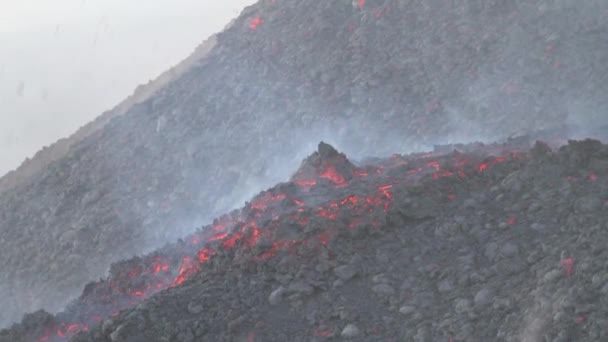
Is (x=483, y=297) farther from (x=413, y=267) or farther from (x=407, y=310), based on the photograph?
(x=413, y=267)

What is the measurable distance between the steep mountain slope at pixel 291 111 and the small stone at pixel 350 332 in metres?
15.3

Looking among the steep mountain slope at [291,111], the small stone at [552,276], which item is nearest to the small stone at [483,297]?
the small stone at [552,276]

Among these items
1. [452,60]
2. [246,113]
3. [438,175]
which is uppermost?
[246,113]

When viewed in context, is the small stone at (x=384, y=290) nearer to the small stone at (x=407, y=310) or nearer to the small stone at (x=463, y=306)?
the small stone at (x=407, y=310)

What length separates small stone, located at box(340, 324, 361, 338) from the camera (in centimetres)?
1432

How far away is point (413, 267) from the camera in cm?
1585

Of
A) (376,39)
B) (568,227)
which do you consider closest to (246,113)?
(376,39)

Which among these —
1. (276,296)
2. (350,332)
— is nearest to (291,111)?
(276,296)

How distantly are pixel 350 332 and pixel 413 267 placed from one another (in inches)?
83.2

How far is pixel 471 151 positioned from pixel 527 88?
24.2ft

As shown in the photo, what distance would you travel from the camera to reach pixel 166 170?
33.5 metres

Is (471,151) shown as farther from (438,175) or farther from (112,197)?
(112,197)

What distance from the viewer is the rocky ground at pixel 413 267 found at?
13266 millimetres

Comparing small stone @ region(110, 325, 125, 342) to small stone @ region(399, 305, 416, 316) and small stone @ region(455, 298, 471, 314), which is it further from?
small stone @ region(455, 298, 471, 314)
